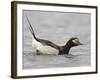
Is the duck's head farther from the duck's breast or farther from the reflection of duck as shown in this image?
the duck's breast

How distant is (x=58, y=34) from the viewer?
6.25ft

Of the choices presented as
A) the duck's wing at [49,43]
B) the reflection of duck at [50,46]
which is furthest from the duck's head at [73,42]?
the duck's wing at [49,43]

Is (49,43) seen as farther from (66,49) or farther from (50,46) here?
(66,49)

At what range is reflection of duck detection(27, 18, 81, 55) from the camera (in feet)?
6.02

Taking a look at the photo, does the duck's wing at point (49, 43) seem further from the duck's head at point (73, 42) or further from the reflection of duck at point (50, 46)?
the duck's head at point (73, 42)

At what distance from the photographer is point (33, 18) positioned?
182cm

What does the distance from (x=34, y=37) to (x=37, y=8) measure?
213 mm

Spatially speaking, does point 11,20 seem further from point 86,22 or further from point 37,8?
point 86,22

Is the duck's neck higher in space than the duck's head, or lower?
lower

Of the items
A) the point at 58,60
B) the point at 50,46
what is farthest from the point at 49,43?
the point at 58,60

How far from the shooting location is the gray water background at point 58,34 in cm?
180

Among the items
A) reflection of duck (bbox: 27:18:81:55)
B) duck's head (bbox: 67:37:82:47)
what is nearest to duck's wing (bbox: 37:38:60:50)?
reflection of duck (bbox: 27:18:81:55)

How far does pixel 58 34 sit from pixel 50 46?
11cm

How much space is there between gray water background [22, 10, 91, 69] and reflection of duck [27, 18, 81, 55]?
0.08ft
